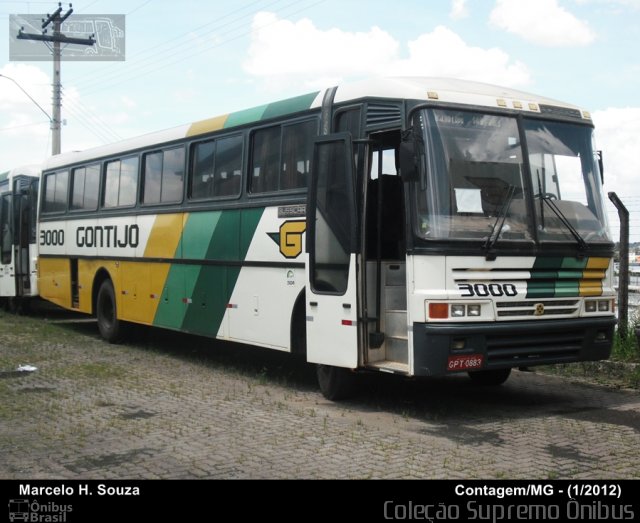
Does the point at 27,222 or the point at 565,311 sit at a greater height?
the point at 27,222

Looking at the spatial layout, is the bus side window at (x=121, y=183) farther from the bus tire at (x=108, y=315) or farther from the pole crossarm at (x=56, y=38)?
the pole crossarm at (x=56, y=38)

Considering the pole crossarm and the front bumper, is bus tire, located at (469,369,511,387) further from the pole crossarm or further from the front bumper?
the pole crossarm

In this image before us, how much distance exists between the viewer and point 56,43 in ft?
109

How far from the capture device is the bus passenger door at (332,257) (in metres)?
8.87

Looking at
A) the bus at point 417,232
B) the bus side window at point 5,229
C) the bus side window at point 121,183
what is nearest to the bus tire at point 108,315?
the bus side window at point 121,183

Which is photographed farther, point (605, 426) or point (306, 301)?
point (306, 301)

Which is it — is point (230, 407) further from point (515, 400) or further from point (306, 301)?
point (515, 400)

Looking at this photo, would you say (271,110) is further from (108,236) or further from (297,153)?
(108,236)

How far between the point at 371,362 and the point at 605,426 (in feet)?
7.53

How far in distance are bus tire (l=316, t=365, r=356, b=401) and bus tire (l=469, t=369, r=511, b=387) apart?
1.85 metres

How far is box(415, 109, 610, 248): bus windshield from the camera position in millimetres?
8250

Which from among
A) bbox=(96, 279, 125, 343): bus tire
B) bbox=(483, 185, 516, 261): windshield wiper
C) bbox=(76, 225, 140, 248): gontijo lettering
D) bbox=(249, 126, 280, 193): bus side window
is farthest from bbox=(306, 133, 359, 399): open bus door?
bbox=(96, 279, 125, 343): bus tire

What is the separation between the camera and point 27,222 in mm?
20547
